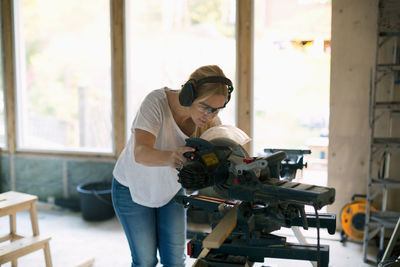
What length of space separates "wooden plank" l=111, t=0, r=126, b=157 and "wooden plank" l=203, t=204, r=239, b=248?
3.04 meters

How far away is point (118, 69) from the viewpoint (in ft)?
13.3

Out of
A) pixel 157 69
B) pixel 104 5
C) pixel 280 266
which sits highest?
pixel 104 5

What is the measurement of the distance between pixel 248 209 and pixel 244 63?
2.67 m

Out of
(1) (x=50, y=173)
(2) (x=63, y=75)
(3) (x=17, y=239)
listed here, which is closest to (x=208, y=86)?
(3) (x=17, y=239)

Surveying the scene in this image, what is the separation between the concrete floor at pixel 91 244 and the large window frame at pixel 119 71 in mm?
753

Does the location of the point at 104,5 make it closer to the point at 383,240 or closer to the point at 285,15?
the point at 285,15

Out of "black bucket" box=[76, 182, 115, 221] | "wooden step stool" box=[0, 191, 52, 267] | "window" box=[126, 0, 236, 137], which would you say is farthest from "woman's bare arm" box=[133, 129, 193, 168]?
"black bucket" box=[76, 182, 115, 221]

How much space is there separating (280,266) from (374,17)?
7.01ft

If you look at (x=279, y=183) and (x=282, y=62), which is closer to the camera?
(x=279, y=183)

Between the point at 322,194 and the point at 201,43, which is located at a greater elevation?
the point at 201,43

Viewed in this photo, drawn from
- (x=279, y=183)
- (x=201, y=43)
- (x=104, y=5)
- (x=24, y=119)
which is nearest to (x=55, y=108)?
(x=24, y=119)

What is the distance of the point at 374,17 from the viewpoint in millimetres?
3246

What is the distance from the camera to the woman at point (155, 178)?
1.52 m

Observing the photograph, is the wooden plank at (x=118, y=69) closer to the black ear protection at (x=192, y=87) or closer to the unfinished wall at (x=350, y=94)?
the unfinished wall at (x=350, y=94)
